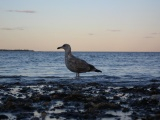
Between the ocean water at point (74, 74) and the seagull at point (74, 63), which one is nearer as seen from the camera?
the seagull at point (74, 63)

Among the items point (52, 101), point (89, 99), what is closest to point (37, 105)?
point (52, 101)

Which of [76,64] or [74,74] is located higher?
[76,64]

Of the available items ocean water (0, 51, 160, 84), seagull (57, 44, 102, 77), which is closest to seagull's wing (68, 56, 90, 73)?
seagull (57, 44, 102, 77)

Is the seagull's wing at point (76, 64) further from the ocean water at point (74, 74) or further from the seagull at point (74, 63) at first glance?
the ocean water at point (74, 74)

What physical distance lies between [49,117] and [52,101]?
252 cm

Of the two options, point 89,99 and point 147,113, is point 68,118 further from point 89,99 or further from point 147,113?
point 89,99

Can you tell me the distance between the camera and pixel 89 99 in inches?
386

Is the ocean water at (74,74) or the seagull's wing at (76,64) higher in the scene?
the seagull's wing at (76,64)

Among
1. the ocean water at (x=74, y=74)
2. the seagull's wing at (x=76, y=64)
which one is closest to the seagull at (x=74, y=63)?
the seagull's wing at (x=76, y=64)

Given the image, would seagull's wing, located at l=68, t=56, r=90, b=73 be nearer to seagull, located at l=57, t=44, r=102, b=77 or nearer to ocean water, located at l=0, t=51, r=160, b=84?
seagull, located at l=57, t=44, r=102, b=77

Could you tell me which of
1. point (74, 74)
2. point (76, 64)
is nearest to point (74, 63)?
point (76, 64)

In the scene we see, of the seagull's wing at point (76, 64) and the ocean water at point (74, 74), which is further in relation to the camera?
the ocean water at point (74, 74)

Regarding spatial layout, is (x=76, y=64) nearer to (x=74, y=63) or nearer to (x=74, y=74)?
(x=74, y=63)

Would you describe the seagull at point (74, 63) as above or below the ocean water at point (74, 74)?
above
